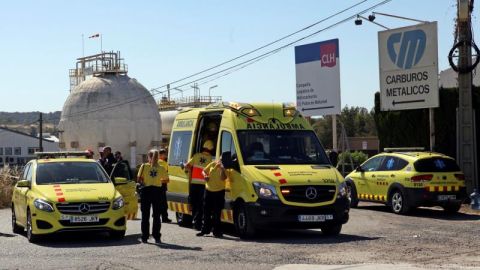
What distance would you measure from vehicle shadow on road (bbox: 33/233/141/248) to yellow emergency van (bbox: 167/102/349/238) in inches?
77.7

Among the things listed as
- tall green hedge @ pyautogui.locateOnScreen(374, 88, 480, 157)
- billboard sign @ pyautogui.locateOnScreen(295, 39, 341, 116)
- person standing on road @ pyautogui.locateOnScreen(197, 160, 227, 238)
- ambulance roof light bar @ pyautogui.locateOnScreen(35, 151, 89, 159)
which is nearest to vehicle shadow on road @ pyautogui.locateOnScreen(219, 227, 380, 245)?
person standing on road @ pyautogui.locateOnScreen(197, 160, 227, 238)

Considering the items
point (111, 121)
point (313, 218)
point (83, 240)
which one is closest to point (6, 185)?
point (83, 240)

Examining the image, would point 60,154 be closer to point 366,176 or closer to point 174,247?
point 174,247

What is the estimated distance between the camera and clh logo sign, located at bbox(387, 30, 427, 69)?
79.2 ft

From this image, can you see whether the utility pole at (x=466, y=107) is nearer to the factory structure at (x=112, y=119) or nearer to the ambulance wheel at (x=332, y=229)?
the ambulance wheel at (x=332, y=229)

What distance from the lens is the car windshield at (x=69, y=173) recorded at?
1545 centimetres

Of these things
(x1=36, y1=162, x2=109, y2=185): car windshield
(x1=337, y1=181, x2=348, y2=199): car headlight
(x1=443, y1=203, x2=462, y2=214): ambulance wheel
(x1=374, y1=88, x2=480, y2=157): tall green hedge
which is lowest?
(x1=443, y1=203, x2=462, y2=214): ambulance wheel

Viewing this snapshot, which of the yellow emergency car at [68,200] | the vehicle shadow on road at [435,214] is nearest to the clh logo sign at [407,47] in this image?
the vehicle shadow on road at [435,214]

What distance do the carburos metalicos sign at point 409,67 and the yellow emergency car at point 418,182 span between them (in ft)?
12.7

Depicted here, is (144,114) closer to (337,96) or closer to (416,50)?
(337,96)

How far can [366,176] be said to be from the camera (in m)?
21.4

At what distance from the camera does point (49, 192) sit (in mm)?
14609

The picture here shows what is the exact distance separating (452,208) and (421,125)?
634cm

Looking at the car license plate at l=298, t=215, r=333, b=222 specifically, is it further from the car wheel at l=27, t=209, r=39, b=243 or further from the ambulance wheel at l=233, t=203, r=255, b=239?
the car wheel at l=27, t=209, r=39, b=243
